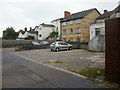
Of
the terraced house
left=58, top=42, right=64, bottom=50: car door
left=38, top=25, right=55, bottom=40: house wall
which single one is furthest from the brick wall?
left=38, top=25, right=55, bottom=40: house wall

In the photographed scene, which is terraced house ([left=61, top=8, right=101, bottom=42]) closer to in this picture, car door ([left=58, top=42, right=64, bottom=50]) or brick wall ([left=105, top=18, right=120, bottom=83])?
car door ([left=58, top=42, right=64, bottom=50])

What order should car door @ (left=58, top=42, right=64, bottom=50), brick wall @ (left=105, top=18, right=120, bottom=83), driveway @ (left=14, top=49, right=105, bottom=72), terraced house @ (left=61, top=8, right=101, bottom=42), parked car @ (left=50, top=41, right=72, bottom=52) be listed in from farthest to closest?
terraced house @ (left=61, top=8, right=101, bottom=42) < car door @ (left=58, top=42, right=64, bottom=50) < parked car @ (left=50, top=41, right=72, bottom=52) < driveway @ (left=14, top=49, right=105, bottom=72) < brick wall @ (left=105, top=18, right=120, bottom=83)

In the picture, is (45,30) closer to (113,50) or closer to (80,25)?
(80,25)

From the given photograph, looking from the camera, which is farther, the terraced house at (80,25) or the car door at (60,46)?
the terraced house at (80,25)

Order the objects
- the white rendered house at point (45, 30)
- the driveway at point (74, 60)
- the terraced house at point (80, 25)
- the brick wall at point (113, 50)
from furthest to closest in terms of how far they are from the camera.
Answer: the white rendered house at point (45, 30) < the terraced house at point (80, 25) < the driveway at point (74, 60) < the brick wall at point (113, 50)

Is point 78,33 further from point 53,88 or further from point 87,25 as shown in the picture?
point 53,88

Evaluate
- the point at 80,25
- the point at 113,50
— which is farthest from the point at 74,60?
the point at 80,25

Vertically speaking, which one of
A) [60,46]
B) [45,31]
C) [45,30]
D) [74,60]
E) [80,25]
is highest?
[80,25]

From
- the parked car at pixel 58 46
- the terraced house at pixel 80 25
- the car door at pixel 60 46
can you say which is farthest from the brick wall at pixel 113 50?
the terraced house at pixel 80 25

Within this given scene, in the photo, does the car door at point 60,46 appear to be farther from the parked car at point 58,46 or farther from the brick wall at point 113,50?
the brick wall at point 113,50

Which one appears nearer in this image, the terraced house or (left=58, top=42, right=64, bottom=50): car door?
(left=58, top=42, right=64, bottom=50): car door

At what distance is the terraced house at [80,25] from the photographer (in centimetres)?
3541

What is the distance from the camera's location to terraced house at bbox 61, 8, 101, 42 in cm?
3541

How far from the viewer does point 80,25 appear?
1409 inches
